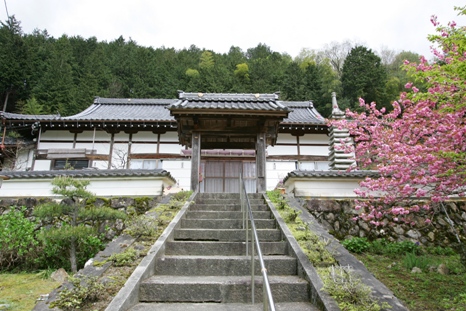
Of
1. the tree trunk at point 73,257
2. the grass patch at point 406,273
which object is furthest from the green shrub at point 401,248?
the tree trunk at point 73,257

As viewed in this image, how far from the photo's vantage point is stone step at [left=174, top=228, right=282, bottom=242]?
5367mm

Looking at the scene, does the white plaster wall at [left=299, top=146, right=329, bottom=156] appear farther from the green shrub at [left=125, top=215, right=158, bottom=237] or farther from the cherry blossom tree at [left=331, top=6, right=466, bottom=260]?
the green shrub at [left=125, top=215, right=158, bottom=237]

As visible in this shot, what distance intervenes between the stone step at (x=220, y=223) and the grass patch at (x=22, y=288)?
2638mm

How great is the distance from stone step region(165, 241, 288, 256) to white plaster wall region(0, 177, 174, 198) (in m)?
3.76

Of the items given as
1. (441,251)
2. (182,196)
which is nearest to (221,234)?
(182,196)

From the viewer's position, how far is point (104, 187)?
8.54 m

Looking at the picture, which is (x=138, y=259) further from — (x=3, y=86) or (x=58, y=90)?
(x=3, y=86)

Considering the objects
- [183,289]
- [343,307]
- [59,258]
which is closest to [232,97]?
[59,258]

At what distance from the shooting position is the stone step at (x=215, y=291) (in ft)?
12.1

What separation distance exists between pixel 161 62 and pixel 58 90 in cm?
1169

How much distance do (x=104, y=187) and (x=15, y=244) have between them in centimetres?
238

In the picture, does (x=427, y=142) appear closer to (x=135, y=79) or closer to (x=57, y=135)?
(x=57, y=135)

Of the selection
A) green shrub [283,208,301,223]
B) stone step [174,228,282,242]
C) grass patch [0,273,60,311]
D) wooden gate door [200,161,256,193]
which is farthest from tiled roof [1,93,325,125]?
grass patch [0,273,60,311]

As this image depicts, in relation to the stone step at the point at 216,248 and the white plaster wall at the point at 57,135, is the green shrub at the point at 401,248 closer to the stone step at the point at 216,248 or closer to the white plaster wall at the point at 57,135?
the stone step at the point at 216,248
